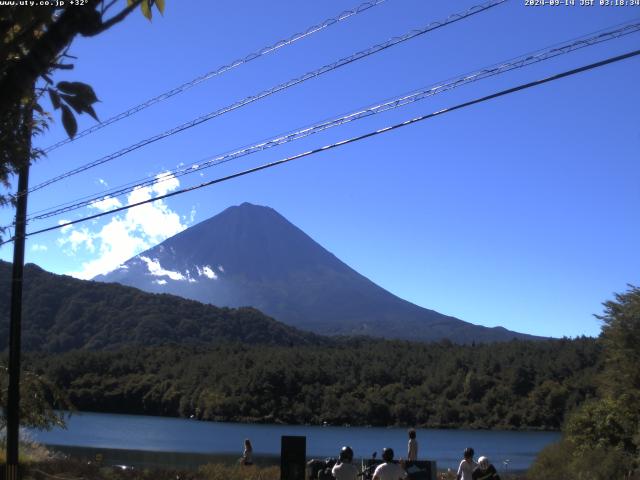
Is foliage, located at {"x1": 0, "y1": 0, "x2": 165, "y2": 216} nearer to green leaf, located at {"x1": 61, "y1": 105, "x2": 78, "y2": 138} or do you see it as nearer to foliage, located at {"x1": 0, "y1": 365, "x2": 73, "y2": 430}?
green leaf, located at {"x1": 61, "y1": 105, "x2": 78, "y2": 138}

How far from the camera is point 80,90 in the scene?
3.64 metres

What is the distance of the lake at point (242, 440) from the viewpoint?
51750mm

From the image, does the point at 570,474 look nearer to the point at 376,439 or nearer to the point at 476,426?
the point at 376,439

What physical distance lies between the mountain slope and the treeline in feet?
114

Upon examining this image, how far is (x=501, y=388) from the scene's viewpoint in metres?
100

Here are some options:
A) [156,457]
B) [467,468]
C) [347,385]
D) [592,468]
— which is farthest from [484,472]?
[347,385]

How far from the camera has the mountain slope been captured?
479 feet

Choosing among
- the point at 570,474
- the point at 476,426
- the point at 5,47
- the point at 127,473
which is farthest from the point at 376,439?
the point at 5,47

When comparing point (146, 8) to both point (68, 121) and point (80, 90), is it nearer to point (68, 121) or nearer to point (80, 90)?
point (80, 90)

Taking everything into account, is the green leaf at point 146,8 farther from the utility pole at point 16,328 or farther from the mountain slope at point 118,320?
the mountain slope at point 118,320

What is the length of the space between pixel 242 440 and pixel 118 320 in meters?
96.4

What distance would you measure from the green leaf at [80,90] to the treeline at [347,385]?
92005 millimetres

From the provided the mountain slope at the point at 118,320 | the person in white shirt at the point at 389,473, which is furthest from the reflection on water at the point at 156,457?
the mountain slope at the point at 118,320

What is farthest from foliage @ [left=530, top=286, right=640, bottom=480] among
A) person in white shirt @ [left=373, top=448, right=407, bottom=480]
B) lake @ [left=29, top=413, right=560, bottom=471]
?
person in white shirt @ [left=373, top=448, right=407, bottom=480]
